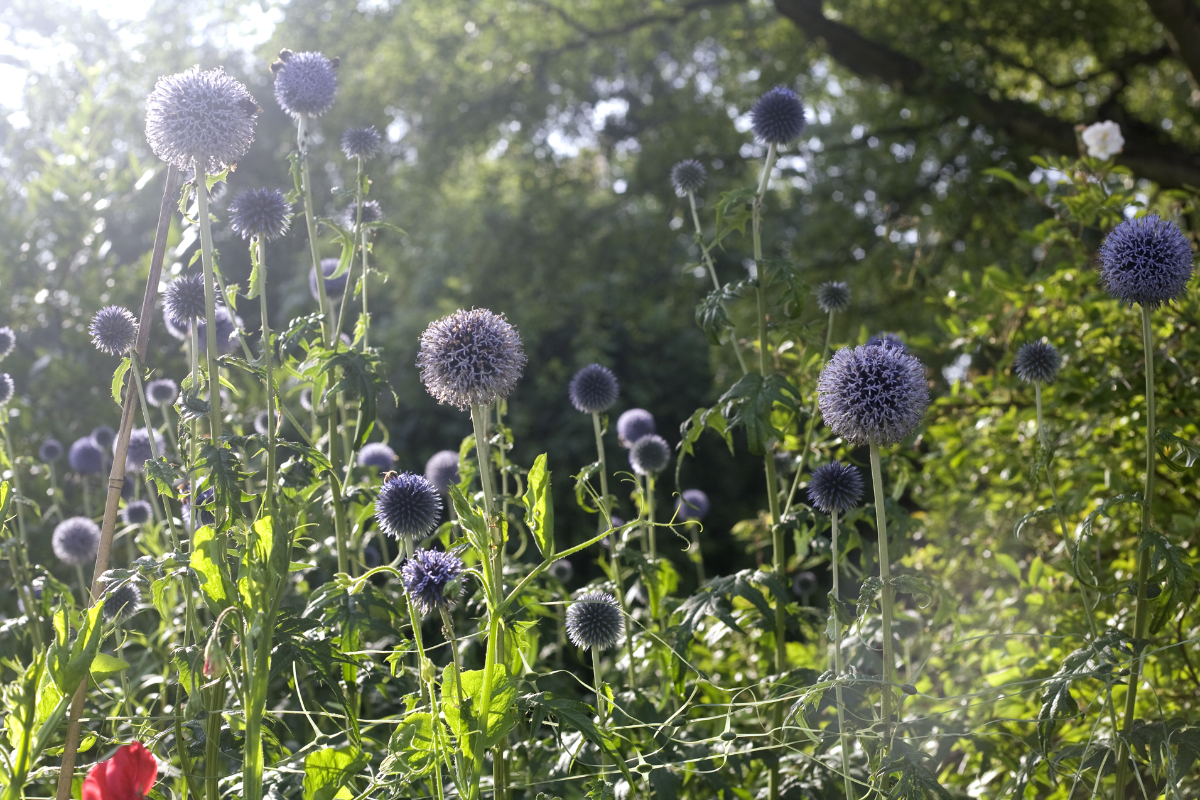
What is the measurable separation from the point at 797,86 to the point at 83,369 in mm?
6969

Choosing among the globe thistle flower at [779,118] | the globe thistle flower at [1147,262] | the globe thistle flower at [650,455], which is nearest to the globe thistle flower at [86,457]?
the globe thistle flower at [650,455]

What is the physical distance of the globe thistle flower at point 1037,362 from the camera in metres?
2.39

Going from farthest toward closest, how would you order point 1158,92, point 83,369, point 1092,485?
point 1158,92 < point 83,369 < point 1092,485

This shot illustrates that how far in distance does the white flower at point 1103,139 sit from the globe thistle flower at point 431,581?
280 cm

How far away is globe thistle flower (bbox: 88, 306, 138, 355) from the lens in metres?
2.30

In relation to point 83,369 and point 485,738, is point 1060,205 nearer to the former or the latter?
point 485,738

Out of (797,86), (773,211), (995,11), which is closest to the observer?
(995,11)

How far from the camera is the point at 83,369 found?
4.15 metres

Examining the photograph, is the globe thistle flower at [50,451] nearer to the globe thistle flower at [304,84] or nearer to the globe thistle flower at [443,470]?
the globe thistle flower at [443,470]

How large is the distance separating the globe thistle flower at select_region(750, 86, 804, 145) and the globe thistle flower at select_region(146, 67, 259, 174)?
1.61 metres

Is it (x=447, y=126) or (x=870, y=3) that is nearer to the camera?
(x=870, y=3)

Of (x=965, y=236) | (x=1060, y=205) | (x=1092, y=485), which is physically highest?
(x=965, y=236)

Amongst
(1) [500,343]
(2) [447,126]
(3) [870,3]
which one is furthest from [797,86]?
(1) [500,343]

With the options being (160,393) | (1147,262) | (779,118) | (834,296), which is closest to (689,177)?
(779,118)
